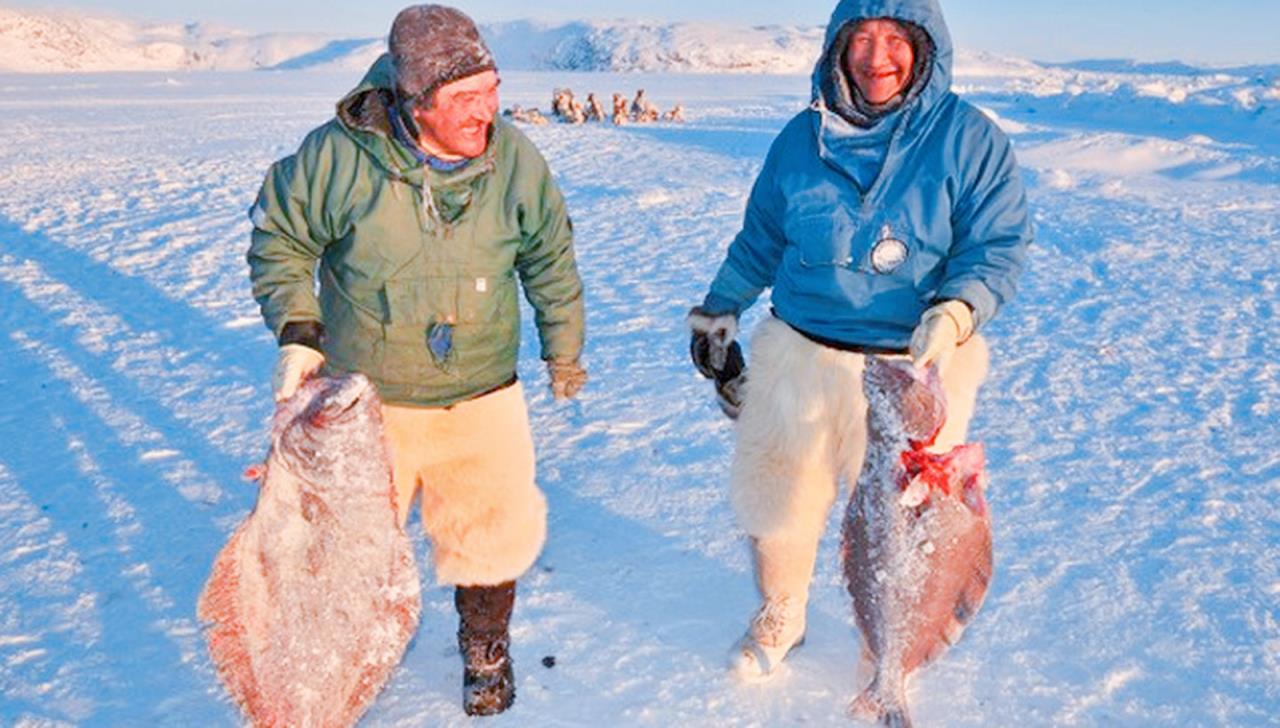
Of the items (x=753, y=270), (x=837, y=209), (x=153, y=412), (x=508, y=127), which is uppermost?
(x=508, y=127)

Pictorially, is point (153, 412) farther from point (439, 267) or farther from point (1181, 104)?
point (1181, 104)

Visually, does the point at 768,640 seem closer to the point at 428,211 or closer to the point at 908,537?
the point at 908,537

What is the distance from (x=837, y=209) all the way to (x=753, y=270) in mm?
512

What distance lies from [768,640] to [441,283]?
1.55 metres

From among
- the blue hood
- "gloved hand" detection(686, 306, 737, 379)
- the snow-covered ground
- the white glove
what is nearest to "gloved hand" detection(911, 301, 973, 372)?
the blue hood

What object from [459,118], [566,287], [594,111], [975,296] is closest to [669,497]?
[566,287]

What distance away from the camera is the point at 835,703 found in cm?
315

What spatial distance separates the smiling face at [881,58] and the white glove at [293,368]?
5.45 feet

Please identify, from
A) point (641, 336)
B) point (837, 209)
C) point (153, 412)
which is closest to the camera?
point (837, 209)

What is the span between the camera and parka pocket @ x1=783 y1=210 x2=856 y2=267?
2.76 meters

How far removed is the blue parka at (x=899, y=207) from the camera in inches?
105

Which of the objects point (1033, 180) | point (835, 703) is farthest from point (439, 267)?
point (1033, 180)

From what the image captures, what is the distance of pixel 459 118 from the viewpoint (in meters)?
2.66

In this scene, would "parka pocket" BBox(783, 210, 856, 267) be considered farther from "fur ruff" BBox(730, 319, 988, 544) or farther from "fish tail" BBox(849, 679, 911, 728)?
"fish tail" BBox(849, 679, 911, 728)
